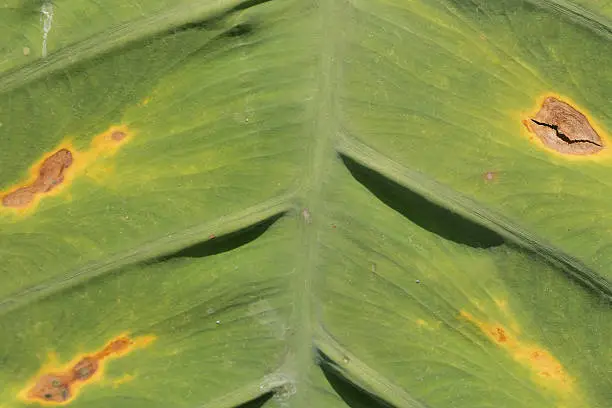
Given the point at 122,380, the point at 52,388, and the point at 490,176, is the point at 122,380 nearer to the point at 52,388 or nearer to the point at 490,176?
the point at 52,388

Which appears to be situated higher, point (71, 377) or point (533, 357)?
point (71, 377)

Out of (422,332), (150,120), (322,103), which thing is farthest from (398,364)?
(150,120)

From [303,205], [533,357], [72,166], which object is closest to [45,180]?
[72,166]

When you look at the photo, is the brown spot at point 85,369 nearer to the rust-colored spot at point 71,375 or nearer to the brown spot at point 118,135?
the rust-colored spot at point 71,375

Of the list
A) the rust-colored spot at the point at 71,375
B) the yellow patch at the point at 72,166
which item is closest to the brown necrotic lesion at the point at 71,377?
the rust-colored spot at the point at 71,375

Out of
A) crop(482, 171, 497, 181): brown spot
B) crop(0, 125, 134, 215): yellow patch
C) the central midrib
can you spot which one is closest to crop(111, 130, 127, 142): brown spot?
crop(0, 125, 134, 215): yellow patch

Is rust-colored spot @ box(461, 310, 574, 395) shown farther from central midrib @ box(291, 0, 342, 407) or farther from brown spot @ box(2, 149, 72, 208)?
brown spot @ box(2, 149, 72, 208)
